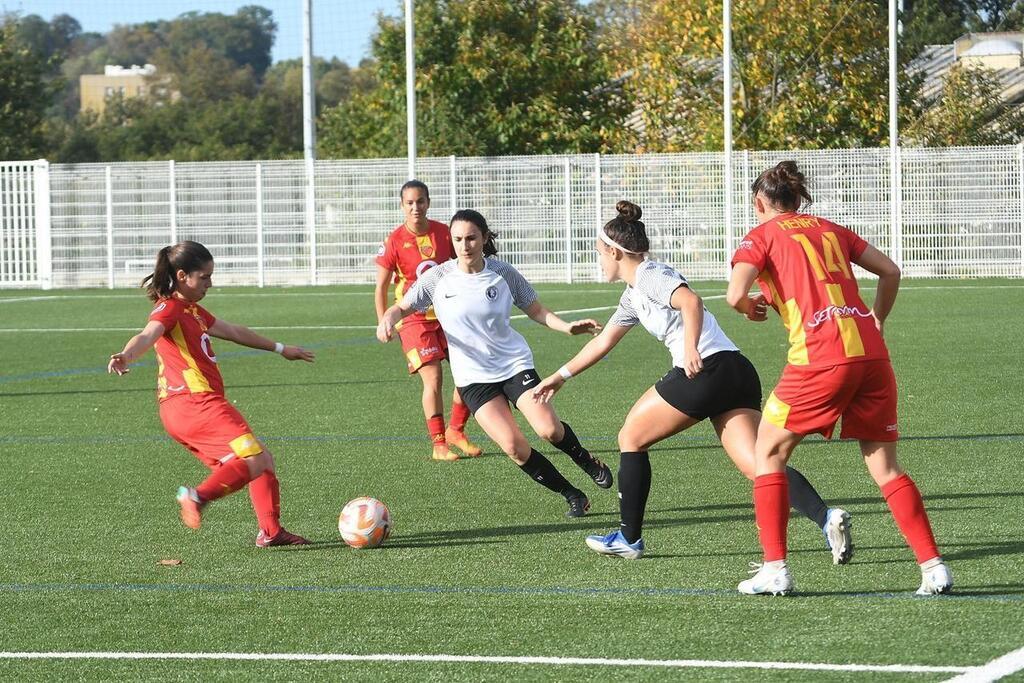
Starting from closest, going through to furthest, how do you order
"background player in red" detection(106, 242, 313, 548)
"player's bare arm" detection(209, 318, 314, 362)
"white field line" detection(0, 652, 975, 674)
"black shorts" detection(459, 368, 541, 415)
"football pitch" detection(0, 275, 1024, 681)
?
"white field line" detection(0, 652, 975, 674)
"football pitch" detection(0, 275, 1024, 681)
"background player in red" detection(106, 242, 313, 548)
"player's bare arm" detection(209, 318, 314, 362)
"black shorts" detection(459, 368, 541, 415)

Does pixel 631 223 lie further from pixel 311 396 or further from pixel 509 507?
pixel 311 396

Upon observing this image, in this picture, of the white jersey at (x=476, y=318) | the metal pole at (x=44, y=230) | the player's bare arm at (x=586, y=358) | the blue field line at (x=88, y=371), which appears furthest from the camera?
the metal pole at (x=44, y=230)

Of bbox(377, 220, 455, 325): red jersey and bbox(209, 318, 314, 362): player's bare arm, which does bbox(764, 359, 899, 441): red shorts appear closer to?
bbox(209, 318, 314, 362): player's bare arm

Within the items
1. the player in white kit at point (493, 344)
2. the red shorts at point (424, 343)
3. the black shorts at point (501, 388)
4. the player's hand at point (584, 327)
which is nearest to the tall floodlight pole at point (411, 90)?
the red shorts at point (424, 343)

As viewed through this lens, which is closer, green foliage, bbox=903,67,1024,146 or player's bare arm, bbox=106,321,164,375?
player's bare arm, bbox=106,321,164,375

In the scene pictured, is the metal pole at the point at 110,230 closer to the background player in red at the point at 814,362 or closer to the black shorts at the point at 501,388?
the black shorts at the point at 501,388

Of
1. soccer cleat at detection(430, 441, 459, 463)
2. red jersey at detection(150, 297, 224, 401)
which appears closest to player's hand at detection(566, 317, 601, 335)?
red jersey at detection(150, 297, 224, 401)

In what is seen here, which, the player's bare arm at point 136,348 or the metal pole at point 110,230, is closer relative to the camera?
the player's bare arm at point 136,348

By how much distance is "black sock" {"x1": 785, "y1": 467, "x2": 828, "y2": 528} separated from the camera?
6.91m

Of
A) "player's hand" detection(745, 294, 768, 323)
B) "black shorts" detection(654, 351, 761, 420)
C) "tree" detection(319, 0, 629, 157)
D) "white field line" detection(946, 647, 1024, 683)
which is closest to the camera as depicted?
"white field line" detection(946, 647, 1024, 683)

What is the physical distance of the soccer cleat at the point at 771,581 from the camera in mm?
6105

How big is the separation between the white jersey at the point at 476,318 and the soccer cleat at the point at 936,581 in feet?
9.63

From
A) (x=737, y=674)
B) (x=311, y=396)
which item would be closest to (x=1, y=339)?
(x=311, y=396)

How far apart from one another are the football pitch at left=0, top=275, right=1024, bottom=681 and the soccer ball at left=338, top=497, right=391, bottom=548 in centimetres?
7
